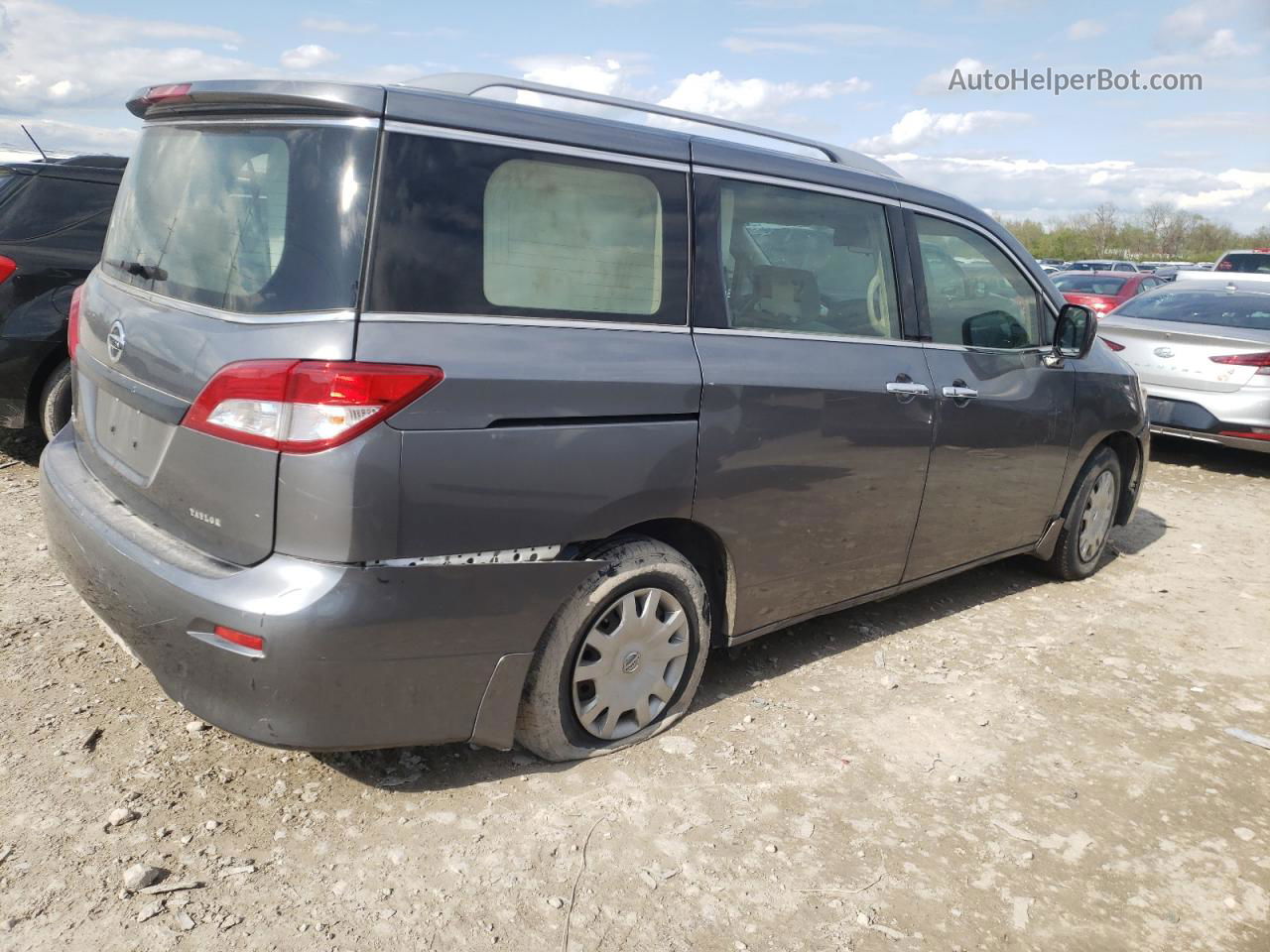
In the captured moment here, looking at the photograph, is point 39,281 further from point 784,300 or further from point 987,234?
point 987,234

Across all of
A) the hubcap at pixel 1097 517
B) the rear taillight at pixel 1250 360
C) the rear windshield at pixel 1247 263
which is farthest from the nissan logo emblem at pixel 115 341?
the rear windshield at pixel 1247 263

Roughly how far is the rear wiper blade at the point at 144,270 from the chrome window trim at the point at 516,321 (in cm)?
81

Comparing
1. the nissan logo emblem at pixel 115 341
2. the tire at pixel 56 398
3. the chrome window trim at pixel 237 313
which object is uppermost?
the chrome window trim at pixel 237 313

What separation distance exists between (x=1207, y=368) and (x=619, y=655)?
681 centimetres

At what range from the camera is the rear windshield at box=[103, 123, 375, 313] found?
2.53 metres

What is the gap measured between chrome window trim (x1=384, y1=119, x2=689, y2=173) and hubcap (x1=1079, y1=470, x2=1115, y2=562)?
326 cm

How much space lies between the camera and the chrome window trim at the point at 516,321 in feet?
8.38

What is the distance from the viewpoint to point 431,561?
8.59ft

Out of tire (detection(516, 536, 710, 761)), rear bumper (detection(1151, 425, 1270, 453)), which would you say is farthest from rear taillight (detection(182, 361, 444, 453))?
rear bumper (detection(1151, 425, 1270, 453))

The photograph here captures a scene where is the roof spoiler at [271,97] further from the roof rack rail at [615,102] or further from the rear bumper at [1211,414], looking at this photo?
the rear bumper at [1211,414]

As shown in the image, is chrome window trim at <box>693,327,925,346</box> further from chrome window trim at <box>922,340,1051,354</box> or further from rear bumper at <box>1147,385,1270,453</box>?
rear bumper at <box>1147,385,1270,453</box>

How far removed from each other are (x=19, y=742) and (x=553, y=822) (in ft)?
5.35

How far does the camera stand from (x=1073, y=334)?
15.7 ft

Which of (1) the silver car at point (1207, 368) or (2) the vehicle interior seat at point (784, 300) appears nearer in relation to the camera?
(2) the vehicle interior seat at point (784, 300)
